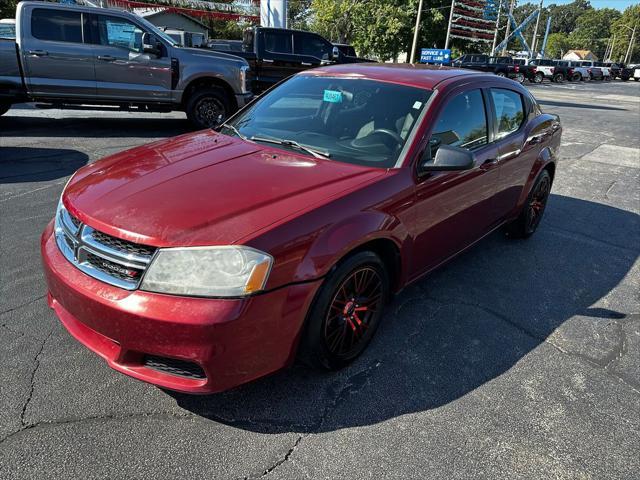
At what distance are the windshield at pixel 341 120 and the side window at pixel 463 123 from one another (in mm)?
201

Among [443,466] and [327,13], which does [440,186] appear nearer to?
[443,466]

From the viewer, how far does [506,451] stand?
2338mm

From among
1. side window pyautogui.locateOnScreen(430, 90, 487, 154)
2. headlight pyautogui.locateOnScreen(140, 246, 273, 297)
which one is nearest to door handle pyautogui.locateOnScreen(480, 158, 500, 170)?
side window pyautogui.locateOnScreen(430, 90, 487, 154)

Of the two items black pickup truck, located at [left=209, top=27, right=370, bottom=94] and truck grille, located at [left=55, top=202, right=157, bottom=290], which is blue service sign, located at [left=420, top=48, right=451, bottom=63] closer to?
black pickup truck, located at [left=209, top=27, right=370, bottom=94]

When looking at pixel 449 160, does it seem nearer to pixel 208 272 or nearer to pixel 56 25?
pixel 208 272

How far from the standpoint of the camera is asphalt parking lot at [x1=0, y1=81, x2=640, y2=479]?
219cm

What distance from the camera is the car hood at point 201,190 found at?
2180 millimetres

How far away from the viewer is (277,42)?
13.1 meters

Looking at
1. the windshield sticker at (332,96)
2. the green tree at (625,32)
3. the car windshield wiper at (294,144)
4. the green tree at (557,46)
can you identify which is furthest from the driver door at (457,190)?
the green tree at (557,46)

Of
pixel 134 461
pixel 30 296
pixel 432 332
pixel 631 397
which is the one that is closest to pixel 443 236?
pixel 432 332

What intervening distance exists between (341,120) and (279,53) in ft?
35.7

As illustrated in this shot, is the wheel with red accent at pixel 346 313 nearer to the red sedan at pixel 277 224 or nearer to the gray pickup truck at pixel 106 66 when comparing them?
the red sedan at pixel 277 224

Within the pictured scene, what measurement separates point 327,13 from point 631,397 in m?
41.3

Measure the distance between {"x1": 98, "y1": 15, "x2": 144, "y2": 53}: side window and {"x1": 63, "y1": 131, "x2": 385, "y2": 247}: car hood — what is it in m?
6.33
